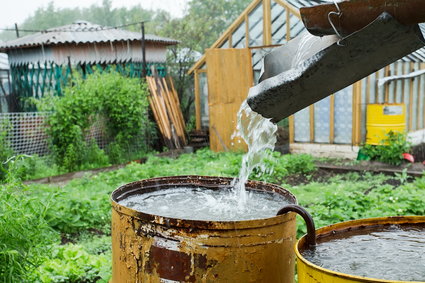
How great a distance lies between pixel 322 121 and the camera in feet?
38.1

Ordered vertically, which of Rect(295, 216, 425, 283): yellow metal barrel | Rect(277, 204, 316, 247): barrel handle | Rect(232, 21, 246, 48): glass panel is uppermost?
Rect(232, 21, 246, 48): glass panel

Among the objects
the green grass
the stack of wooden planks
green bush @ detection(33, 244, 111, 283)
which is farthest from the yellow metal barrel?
the stack of wooden planks

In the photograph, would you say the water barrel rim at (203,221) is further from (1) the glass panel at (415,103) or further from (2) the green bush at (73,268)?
(1) the glass panel at (415,103)

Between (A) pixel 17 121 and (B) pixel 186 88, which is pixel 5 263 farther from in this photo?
(B) pixel 186 88

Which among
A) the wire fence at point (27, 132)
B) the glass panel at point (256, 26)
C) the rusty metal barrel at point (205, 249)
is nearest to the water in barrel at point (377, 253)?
the rusty metal barrel at point (205, 249)

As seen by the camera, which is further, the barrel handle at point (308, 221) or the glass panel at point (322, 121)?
the glass panel at point (322, 121)

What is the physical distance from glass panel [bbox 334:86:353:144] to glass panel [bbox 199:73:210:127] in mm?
4365

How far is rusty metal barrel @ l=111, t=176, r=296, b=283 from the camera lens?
8.14 feet

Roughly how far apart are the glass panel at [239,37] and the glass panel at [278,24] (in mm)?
892

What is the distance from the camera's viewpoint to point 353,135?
36.6 feet

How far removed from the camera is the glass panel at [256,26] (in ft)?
40.1

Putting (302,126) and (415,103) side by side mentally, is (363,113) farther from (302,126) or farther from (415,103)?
(415,103)

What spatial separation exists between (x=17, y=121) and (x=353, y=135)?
748 centimetres

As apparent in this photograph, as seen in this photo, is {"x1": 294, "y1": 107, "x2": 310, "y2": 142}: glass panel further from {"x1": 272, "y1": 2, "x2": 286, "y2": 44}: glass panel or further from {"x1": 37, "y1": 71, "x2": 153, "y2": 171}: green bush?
{"x1": 37, "y1": 71, "x2": 153, "y2": 171}: green bush
